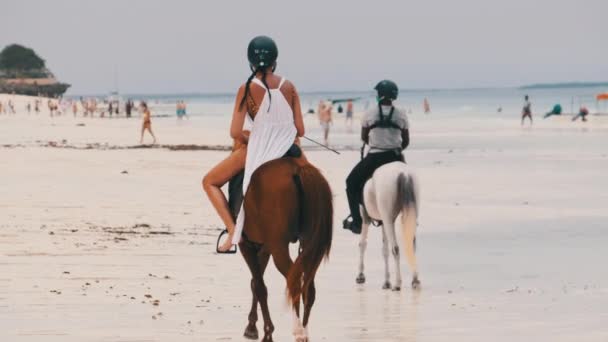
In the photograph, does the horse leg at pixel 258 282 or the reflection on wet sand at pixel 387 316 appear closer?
the horse leg at pixel 258 282

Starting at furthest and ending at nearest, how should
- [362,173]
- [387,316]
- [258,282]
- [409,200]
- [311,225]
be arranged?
[362,173]
[409,200]
[387,316]
[258,282]
[311,225]

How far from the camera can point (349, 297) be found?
11922mm

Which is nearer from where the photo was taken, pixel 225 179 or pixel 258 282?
pixel 225 179

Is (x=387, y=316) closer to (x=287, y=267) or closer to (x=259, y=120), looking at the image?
(x=287, y=267)

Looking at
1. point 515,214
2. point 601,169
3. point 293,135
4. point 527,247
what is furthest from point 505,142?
point 293,135

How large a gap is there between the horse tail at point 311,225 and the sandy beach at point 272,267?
3.86ft

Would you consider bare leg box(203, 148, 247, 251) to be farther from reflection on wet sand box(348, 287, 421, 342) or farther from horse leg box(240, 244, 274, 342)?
reflection on wet sand box(348, 287, 421, 342)

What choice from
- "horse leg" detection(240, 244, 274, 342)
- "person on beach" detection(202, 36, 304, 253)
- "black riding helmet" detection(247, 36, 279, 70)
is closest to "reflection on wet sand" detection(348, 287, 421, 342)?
"horse leg" detection(240, 244, 274, 342)

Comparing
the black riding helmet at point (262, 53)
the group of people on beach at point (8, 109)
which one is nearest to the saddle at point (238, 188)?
the black riding helmet at point (262, 53)

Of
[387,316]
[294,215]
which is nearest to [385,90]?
[387,316]

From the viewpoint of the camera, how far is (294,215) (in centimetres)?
863

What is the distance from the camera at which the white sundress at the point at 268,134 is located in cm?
877

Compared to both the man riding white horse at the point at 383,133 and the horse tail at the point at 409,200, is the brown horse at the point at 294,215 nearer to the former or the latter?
the horse tail at the point at 409,200

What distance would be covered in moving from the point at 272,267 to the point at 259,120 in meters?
5.24
